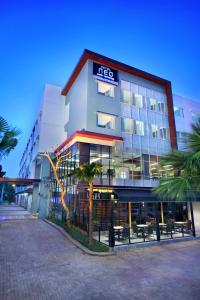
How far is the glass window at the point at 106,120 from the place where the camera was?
18.1 meters

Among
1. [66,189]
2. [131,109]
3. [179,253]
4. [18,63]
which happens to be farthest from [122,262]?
[18,63]

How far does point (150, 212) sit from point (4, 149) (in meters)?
16.0

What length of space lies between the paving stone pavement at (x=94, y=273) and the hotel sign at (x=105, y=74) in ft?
50.7

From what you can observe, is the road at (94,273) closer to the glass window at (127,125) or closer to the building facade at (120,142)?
the building facade at (120,142)

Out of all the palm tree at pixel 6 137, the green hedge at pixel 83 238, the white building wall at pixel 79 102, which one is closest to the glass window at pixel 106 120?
the white building wall at pixel 79 102

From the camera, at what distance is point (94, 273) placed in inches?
283

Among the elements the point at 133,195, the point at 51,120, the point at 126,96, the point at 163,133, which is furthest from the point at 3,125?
the point at 51,120

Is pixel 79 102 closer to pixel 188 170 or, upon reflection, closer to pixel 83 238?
pixel 83 238

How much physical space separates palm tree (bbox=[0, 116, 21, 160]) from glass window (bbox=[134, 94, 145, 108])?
17889 mm

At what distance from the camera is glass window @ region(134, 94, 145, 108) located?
20.3 meters

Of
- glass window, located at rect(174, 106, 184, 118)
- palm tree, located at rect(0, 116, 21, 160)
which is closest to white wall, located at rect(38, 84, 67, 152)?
glass window, located at rect(174, 106, 184, 118)

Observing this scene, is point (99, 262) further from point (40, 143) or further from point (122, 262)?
point (40, 143)

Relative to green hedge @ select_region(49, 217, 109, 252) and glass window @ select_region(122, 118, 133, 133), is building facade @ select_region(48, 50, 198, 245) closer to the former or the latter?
glass window @ select_region(122, 118, 133, 133)

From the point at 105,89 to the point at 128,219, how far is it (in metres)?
13.2
